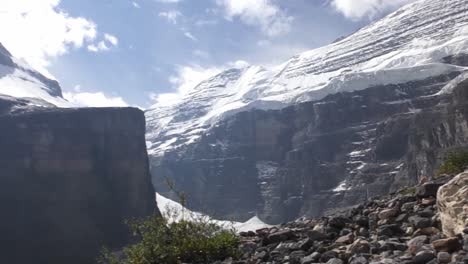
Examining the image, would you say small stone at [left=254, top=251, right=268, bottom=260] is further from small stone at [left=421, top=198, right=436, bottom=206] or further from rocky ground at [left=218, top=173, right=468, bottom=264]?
small stone at [left=421, top=198, right=436, bottom=206]

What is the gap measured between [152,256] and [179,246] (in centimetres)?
54

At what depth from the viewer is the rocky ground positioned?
637 cm

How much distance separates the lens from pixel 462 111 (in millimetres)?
162000

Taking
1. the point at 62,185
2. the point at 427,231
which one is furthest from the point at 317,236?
the point at 62,185

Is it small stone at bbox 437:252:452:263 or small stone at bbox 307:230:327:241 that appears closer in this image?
small stone at bbox 437:252:452:263

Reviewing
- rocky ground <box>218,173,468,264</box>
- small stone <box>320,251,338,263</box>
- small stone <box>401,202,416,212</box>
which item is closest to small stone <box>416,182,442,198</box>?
rocky ground <box>218,173,468,264</box>

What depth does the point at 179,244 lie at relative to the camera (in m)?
10.7

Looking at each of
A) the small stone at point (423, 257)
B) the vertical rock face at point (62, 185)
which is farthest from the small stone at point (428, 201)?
the vertical rock face at point (62, 185)

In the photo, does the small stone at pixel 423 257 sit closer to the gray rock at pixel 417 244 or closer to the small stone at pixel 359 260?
the gray rock at pixel 417 244

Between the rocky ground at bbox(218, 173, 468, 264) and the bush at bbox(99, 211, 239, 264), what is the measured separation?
44 cm

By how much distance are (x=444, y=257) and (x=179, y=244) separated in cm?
569

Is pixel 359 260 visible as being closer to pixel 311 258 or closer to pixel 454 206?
pixel 311 258

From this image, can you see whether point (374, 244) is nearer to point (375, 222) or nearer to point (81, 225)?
point (375, 222)

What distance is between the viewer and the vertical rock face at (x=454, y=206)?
701cm
